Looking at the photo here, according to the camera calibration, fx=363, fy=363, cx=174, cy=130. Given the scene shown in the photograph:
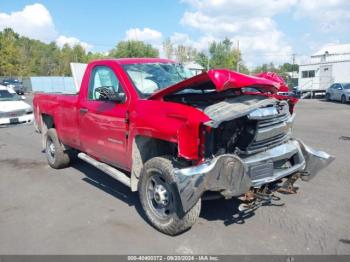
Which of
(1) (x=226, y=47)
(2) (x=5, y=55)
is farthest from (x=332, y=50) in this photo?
(2) (x=5, y=55)

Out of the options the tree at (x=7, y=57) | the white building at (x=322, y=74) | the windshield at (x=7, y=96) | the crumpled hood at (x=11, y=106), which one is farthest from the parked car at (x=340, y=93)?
the tree at (x=7, y=57)

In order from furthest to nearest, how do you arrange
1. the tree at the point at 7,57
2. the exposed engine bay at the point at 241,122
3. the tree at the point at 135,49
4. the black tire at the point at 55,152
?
1. the tree at the point at 135,49
2. the tree at the point at 7,57
3. the black tire at the point at 55,152
4. the exposed engine bay at the point at 241,122

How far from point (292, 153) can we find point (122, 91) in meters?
2.40

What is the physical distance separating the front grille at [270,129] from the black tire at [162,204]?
3.09ft

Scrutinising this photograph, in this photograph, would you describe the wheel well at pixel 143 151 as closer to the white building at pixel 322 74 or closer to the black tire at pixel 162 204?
the black tire at pixel 162 204

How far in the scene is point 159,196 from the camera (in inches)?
167

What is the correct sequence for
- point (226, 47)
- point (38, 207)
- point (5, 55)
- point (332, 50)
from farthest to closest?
point (226, 47), point (5, 55), point (332, 50), point (38, 207)

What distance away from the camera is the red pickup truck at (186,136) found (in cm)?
377

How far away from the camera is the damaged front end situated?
12.1 ft

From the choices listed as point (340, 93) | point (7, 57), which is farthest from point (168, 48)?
point (340, 93)

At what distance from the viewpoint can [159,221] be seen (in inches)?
168

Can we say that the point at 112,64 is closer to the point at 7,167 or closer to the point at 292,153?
the point at 292,153

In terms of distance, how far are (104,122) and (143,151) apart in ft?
2.85


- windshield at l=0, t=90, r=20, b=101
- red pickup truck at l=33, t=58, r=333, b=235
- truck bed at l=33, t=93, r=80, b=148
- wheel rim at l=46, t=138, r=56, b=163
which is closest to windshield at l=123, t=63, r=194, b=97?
red pickup truck at l=33, t=58, r=333, b=235
